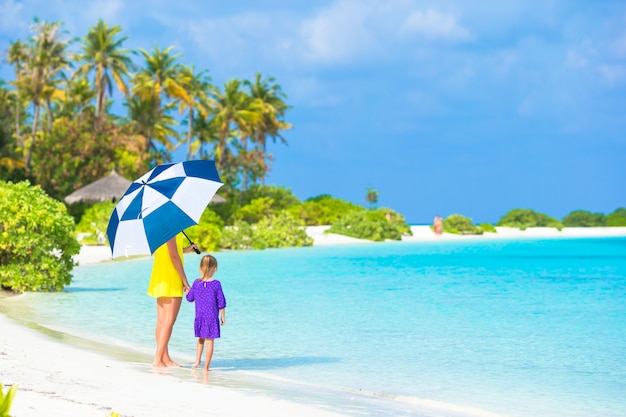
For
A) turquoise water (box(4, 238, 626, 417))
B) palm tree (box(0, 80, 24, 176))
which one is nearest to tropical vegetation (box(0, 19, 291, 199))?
palm tree (box(0, 80, 24, 176))

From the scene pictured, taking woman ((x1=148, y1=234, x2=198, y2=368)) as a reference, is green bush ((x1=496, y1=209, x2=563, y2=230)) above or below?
above

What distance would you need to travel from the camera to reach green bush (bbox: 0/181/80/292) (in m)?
15.6

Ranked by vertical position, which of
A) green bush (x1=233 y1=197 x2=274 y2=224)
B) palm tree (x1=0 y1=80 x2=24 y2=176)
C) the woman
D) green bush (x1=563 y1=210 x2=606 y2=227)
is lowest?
the woman

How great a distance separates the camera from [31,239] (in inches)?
616

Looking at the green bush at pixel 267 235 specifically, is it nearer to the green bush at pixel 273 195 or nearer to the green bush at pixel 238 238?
the green bush at pixel 238 238

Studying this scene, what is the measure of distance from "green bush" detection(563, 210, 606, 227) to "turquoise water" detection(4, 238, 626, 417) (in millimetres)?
62405

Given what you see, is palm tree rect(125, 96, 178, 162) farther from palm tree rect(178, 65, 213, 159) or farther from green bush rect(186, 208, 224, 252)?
green bush rect(186, 208, 224, 252)

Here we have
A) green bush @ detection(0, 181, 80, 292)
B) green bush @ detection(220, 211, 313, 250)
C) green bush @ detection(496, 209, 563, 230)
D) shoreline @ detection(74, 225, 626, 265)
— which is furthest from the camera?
green bush @ detection(496, 209, 563, 230)

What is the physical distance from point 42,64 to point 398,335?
155 ft

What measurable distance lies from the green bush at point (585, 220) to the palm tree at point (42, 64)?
2127 inches

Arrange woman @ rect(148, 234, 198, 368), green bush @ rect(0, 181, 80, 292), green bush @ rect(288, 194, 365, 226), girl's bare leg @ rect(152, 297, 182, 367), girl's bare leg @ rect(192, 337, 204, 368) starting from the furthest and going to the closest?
1. green bush @ rect(288, 194, 365, 226)
2. green bush @ rect(0, 181, 80, 292)
3. girl's bare leg @ rect(192, 337, 204, 368)
4. girl's bare leg @ rect(152, 297, 182, 367)
5. woman @ rect(148, 234, 198, 368)

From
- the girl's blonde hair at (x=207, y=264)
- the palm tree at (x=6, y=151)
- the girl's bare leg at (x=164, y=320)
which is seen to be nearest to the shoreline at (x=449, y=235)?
the palm tree at (x=6, y=151)

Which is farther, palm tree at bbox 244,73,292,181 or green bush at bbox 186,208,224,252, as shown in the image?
palm tree at bbox 244,73,292,181

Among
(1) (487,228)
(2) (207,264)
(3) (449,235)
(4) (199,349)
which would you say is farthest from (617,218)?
(2) (207,264)
